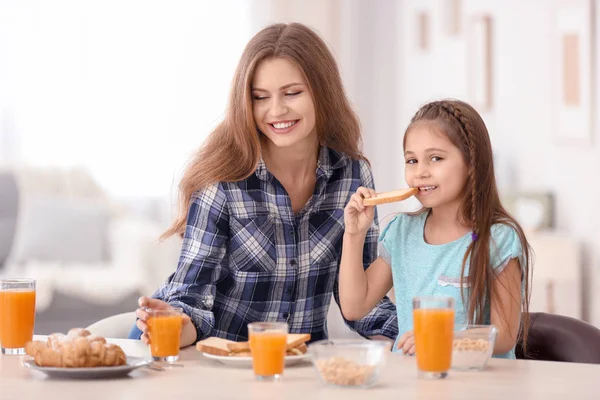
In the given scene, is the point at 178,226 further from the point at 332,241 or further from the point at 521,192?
the point at 521,192

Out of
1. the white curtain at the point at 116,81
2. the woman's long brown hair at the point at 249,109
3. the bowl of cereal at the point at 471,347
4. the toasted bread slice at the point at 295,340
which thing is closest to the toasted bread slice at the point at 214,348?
the toasted bread slice at the point at 295,340

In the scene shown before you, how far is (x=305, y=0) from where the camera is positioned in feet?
21.1

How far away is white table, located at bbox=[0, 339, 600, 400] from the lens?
132cm

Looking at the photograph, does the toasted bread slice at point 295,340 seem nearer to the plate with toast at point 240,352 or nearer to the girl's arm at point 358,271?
the plate with toast at point 240,352

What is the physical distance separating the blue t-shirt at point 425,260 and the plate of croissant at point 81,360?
690 millimetres

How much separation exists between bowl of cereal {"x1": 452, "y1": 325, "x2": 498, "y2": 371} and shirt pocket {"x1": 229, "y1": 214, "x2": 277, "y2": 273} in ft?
2.61

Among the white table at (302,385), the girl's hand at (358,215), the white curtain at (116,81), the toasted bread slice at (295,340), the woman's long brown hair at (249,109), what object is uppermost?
the white curtain at (116,81)

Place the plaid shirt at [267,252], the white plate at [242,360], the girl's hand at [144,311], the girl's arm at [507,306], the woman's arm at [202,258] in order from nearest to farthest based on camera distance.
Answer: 1. the white plate at [242,360]
2. the girl's hand at [144,311]
3. the girl's arm at [507,306]
4. the woman's arm at [202,258]
5. the plaid shirt at [267,252]

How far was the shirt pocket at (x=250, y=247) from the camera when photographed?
7.34 ft

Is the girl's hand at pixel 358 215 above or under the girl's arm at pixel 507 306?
above

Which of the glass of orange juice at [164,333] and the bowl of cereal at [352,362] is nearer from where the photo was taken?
the bowl of cereal at [352,362]

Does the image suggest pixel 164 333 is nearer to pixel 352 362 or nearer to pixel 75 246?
pixel 352 362

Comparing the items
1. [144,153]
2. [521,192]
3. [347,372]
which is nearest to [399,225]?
[347,372]

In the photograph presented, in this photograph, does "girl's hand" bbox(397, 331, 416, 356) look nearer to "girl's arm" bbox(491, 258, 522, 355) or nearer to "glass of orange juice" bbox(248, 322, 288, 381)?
"girl's arm" bbox(491, 258, 522, 355)
